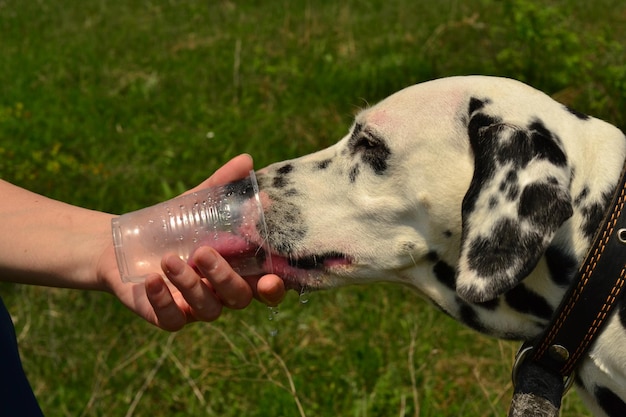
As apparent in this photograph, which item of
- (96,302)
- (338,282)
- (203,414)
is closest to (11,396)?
(338,282)

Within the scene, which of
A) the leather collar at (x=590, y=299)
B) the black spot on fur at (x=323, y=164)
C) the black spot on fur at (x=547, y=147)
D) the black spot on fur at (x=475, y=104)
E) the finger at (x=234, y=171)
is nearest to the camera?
the leather collar at (x=590, y=299)

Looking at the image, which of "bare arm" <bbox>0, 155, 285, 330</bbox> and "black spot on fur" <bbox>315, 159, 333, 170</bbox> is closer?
"bare arm" <bbox>0, 155, 285, 330</bbox>

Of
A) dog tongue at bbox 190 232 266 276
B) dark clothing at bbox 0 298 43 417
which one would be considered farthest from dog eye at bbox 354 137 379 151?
dark clothing at bbox 0 298 43 417

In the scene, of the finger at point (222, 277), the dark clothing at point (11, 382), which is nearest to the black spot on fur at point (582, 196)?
the finger at point (222, 277)

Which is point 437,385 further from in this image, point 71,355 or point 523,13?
point 523,13

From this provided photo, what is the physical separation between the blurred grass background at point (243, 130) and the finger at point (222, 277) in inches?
16.3

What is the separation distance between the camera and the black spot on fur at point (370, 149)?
2.91 meters

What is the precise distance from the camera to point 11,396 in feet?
8.93

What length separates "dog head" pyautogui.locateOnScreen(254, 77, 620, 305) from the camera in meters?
2.57

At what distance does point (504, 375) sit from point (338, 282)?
1.63 m

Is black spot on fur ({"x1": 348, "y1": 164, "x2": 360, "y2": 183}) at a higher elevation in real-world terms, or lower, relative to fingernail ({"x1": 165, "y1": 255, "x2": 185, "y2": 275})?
higher

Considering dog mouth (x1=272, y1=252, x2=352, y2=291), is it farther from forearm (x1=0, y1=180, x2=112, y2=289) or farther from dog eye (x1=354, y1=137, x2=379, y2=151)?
forearm (x1=0, y1=180, x2=112, y2=289)

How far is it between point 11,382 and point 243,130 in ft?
13.5

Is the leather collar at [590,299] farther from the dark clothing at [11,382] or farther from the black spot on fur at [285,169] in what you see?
the dark clothing at [11,382]
